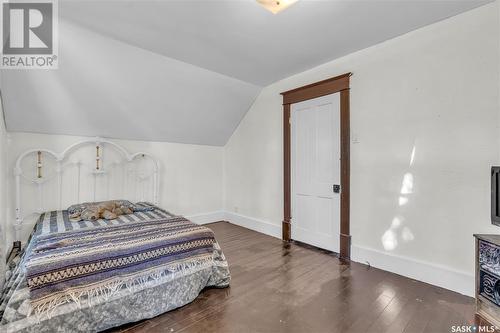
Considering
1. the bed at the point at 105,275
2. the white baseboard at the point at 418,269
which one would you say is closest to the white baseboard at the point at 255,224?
the white baseboard at the point at 418,269

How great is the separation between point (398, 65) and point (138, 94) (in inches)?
130

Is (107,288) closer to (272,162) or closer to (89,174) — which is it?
(89,174)

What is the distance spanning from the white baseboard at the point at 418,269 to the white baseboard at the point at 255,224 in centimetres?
133

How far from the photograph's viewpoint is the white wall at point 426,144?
7.04 ft

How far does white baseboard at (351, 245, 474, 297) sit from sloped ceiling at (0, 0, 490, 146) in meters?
2.43

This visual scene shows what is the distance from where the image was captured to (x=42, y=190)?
324 cm

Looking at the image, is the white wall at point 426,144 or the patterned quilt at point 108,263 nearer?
the patterned quilt at point 108,263

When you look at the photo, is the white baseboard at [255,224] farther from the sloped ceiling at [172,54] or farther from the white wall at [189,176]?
the sloped ceiling at [172,54]

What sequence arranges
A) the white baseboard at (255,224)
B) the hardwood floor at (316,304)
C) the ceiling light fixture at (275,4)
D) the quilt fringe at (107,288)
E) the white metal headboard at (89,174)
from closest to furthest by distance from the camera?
the quilt fringe at (107,288) → the hardwood floor at (316,304) → the ceiling light fixture at (275,4) → the white metal headboard at (89,174) → the white baseboard at (255,224)

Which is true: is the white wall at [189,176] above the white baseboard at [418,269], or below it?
above

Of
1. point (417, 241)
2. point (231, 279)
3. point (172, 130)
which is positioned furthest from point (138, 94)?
point (417, 241)

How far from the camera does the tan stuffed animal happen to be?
283 cm

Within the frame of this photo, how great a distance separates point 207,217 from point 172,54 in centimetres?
306

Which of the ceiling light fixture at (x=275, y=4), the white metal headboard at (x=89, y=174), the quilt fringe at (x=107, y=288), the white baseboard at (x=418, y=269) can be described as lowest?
the white baseboard at (x=418, y=269)
